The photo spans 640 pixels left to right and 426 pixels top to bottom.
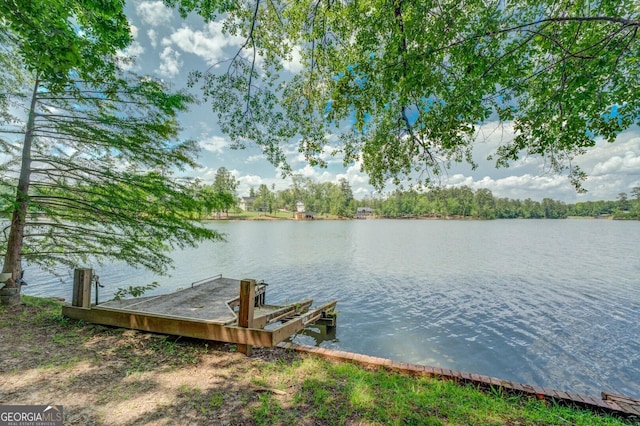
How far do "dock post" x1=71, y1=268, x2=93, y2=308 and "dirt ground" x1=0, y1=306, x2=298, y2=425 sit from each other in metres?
0.37

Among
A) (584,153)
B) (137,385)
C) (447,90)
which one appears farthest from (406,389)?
(584,153)

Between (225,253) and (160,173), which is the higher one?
(160,173)

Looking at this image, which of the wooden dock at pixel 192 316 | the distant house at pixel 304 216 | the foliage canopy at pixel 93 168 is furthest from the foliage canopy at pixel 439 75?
the distant house at pixel 304 216

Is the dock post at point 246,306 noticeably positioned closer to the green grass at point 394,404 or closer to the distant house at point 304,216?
the green grass at point 394,404

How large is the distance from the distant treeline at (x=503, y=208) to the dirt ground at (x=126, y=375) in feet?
233

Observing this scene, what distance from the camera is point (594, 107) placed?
11.3 ft

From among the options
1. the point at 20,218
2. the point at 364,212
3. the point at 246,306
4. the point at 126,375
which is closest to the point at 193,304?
the point at 246,306

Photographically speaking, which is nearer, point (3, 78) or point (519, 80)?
point (519, 80)

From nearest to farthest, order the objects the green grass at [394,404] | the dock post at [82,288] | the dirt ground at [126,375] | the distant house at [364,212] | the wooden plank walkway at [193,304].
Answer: the dirt ground at [126,375] → the green grass at [394,404] → the dock post at [82,288] → the wooden plank walkway at [193,304] → the distant house at [364,212]

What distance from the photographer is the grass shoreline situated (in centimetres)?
265

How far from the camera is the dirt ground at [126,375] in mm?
2613

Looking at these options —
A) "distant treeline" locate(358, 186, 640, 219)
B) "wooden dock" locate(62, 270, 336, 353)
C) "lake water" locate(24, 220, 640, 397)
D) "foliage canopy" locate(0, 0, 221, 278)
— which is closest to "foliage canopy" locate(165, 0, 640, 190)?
"foliage canopy" locate(0, 0, 221, 278)

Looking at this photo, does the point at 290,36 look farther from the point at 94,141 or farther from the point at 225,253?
the point at 225,253

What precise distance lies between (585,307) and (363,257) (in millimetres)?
11819
